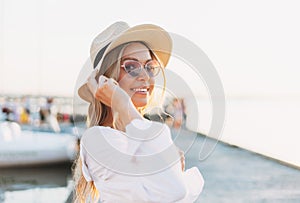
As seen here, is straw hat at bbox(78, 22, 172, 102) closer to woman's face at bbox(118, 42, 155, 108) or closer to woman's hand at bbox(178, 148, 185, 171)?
woman's face at bbox(118, 42, 155, 108)

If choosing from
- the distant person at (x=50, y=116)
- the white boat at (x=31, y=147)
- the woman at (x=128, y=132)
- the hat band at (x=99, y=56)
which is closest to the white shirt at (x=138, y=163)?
the woman at (x=128, y=132)

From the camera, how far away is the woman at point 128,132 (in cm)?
52

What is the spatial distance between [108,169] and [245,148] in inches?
164

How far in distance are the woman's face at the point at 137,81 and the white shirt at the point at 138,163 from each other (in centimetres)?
6

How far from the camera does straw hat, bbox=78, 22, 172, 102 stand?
1.95 ft

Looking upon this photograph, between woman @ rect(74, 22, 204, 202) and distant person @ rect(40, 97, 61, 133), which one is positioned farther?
distant person @ rect(40, 97, 61, 133)

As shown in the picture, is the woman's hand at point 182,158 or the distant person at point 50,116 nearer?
the woman's hand at point 182,158

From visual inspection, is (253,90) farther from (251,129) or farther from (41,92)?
(41,92)

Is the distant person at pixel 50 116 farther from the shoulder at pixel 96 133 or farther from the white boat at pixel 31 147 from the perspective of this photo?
the shoulder at pixel 96 133

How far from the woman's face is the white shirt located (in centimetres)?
6

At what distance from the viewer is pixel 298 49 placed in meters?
3.14

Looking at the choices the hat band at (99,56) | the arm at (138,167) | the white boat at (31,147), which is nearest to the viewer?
the arm at (138,167)

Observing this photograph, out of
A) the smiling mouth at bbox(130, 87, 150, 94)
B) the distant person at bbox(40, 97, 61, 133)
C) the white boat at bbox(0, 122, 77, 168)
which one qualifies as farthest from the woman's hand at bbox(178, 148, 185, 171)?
the white boat at bbox(0, 122, 77, 168)

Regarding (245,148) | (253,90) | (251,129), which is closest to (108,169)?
(253,90)
